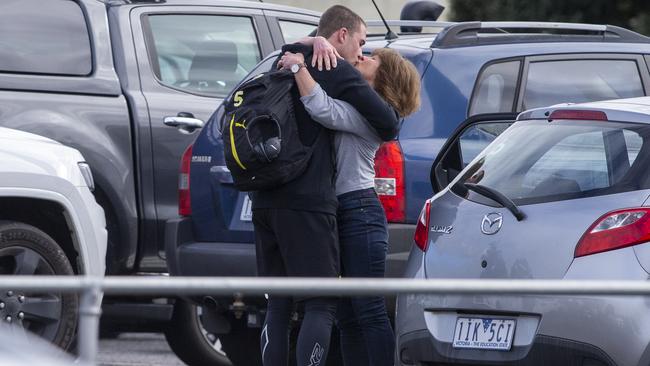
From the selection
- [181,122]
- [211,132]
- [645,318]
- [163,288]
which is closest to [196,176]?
[211,132]

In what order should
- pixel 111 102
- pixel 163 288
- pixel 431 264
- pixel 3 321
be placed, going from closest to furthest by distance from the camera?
1. pixel 163 288
2. pixel 431 264
3. pixel 3 321
4. pixel 111 102

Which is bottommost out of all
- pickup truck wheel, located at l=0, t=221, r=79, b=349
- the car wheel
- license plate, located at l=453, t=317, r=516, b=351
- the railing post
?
the car wheel

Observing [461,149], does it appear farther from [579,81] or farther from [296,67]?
[296,67]

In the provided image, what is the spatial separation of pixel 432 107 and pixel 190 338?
2473 millimetres

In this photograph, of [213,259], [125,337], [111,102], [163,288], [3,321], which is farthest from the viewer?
[125,337]

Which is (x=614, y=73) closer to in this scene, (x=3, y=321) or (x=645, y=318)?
(x=645, y=318)

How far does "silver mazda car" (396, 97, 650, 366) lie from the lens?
4953 mm

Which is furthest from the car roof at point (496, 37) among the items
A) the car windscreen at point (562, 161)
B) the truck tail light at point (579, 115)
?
the truck tail light at point (579, 115)

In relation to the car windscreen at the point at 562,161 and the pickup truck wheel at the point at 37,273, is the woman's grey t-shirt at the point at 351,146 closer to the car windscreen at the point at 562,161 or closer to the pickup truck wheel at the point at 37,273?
the car windscreen at the point at 562,161

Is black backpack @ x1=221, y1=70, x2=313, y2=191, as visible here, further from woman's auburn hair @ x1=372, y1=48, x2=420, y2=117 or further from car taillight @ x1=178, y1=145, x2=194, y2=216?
car taillight @ x1=178, y1=145, x2=194, y2=216

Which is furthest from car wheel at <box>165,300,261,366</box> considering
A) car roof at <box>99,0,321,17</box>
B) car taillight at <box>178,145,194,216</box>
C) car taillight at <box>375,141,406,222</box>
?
car taillight at <box>375,141,406,222</box>

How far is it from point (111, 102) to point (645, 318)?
4027mm

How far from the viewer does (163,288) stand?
3217 mm

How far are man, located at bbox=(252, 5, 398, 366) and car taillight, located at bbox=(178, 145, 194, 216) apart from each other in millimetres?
1498
